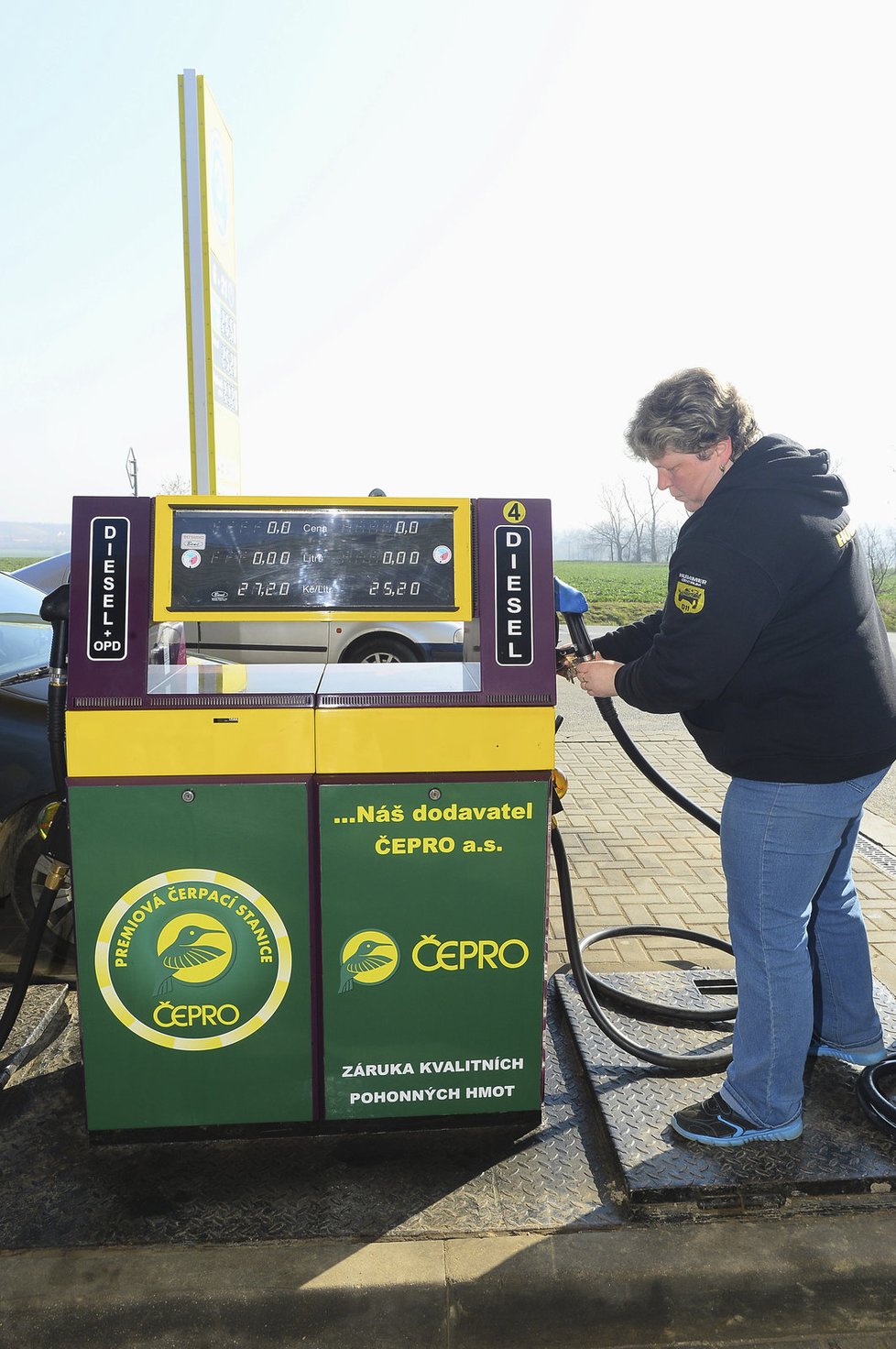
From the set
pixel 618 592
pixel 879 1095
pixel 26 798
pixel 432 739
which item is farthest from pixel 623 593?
pixel 432 739

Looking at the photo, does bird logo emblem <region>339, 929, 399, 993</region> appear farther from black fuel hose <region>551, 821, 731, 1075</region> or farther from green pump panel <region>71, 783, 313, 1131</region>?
black fuel hose <region>551, 821, 731, 1075</region>

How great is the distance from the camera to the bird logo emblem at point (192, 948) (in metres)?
2.40

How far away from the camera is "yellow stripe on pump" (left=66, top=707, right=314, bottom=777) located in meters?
2.28

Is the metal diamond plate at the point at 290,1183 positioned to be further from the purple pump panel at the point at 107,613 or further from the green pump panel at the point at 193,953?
the purple pump panel at the point at 107,613

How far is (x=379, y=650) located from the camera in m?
8.77

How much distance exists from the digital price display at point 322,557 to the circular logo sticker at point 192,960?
2.37ft

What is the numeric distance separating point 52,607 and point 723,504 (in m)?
1.73

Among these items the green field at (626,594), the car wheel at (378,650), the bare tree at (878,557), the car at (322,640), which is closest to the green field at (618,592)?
the green field at (626,594)

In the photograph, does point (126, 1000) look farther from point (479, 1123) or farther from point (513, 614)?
point (513, 614)

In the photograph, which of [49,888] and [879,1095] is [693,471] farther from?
[49,888]

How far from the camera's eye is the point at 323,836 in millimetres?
2367

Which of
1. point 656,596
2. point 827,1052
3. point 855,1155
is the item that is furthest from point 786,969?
point 656,596

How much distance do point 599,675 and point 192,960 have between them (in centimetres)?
131

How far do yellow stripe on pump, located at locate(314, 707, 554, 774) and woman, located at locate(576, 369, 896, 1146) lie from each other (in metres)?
0.32
